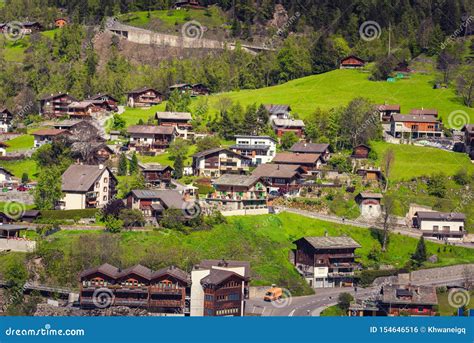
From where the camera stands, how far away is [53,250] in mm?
53594

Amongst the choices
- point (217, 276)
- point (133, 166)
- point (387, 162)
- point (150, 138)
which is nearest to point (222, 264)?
point (217, 276)

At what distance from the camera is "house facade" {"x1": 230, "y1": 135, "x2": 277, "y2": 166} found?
238ft

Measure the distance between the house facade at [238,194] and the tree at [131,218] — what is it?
20.4 feet

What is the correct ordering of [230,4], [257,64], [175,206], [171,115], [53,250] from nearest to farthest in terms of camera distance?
[53,250] < [175,206] < [171,115] < [257,64] < [230,4]

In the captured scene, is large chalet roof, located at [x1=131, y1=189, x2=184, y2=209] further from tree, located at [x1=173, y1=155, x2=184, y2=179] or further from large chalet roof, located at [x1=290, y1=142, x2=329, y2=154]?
large chalet roof, located at [x1=290, y1=142, x2=329, y2=154]

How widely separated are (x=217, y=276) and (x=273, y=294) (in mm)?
4701

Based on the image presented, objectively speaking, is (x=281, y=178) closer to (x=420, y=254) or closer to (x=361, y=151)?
(x=361, y=151)

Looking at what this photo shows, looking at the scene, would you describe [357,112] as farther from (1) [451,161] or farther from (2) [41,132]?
(2) [41,132]

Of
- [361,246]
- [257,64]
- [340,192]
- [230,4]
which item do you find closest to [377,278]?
[361,246]

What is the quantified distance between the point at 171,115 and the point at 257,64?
22.1 metres

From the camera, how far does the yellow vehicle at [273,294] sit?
172 feet

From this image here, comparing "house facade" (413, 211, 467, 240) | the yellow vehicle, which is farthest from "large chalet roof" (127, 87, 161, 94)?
the yellow vehicle

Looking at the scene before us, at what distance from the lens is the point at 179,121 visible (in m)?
79.8

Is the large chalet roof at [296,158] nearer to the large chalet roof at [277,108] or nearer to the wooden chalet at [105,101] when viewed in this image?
the large chalet roof at [277,108]
